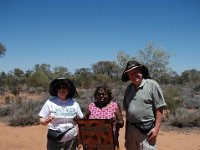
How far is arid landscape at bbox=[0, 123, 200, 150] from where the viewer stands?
938 cm

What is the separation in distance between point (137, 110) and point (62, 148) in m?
1.11

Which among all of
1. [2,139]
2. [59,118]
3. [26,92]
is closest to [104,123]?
[59,118]

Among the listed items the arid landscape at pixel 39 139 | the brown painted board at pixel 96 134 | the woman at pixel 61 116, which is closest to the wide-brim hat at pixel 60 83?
the woman at pixel 61 116

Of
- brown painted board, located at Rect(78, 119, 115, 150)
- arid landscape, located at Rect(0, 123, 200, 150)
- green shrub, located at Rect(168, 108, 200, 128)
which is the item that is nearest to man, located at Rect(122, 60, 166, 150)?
brown painted board, located at Rect(78, 119, 115, 150)

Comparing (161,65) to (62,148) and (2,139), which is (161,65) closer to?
(2,139)

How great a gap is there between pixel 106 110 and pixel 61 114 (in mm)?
591

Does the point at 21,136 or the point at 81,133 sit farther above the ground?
the point at 81,133

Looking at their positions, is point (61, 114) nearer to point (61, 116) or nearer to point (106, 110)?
point (61, 116)

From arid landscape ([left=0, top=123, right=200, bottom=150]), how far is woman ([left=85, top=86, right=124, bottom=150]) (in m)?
4.57

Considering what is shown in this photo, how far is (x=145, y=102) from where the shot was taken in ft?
15.0

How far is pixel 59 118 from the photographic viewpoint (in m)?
4.61

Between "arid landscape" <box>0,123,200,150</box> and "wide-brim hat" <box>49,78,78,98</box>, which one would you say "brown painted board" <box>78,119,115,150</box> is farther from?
"arid landscape" <box>0,123,200,150</box>

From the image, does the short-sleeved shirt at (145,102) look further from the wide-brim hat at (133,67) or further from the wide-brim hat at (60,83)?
the wide-brim hat at (60,83)

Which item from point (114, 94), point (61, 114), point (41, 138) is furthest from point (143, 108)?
point (114, 94)
